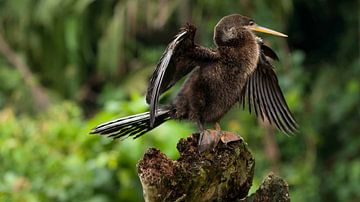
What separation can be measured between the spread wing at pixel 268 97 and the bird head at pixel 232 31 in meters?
0.14

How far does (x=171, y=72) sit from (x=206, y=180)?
0.42 meters

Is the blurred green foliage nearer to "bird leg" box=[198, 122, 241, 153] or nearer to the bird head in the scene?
the bird head

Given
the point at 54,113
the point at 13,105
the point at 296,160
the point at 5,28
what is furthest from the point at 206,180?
the point at 5,28

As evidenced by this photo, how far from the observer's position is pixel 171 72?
2986 millimetres

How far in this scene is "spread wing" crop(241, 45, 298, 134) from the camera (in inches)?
131

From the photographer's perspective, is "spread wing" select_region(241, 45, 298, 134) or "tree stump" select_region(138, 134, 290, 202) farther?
"spread wing" select_region(241, 45, 298, 134)

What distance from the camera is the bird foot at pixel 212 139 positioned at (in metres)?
2.78

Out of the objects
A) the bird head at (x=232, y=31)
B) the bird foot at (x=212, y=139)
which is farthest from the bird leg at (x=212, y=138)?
the bird head at (x=232, y=31)

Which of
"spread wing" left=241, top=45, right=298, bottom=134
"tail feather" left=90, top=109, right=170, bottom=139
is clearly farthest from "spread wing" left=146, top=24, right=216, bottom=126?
"spread wing" left=241, top=45, right=298, bottom=134

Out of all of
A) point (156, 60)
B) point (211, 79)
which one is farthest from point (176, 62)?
point (156, 60)

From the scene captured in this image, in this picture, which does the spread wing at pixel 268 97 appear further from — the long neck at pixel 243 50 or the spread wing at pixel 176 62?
the spread wing at pixel 176 62

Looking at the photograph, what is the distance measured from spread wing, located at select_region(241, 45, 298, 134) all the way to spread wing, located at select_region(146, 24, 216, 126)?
11.5 inches

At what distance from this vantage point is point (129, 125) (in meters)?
3.10

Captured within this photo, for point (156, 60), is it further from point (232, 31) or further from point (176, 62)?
point (176, 62)
